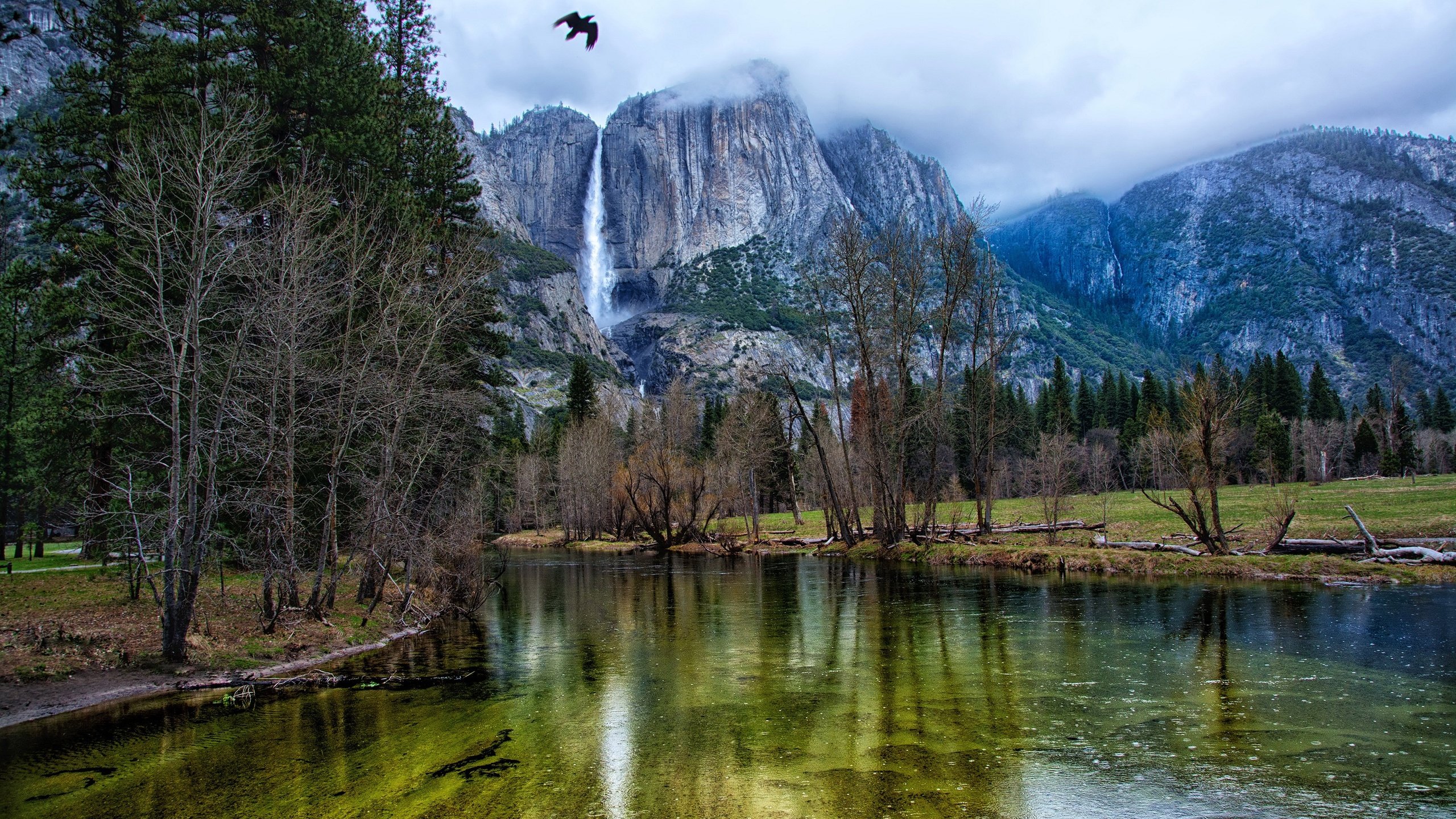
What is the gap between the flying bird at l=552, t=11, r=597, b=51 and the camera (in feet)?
24.9

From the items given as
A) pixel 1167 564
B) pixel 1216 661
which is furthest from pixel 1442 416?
pixel 1216 661

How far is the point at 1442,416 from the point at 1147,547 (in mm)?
96213

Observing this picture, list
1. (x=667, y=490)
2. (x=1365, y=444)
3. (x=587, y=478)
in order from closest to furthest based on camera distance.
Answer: (x=667, y=490), (x=587, y=478), (x=1365, y=444)

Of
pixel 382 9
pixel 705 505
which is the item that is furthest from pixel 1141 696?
pixel 705 505

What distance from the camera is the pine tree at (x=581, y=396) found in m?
75.0

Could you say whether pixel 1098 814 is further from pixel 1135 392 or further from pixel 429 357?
pixel 1135 392

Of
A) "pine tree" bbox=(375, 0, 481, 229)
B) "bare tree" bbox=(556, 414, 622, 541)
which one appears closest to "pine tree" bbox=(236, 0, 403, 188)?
"pine tree" bbox=(375, 0, 481, 229)

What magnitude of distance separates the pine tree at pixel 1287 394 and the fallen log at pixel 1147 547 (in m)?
70.5

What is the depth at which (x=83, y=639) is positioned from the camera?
580 inches

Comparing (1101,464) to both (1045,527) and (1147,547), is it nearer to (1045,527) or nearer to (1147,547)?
(1045,527)

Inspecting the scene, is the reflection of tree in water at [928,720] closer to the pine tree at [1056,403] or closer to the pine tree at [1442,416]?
the pine tree at [1056,403]

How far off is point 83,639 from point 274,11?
804 inches

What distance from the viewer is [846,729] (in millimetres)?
10430

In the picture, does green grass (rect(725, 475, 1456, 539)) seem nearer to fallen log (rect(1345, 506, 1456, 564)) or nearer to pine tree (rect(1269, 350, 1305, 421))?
fallen log (rect(1345, 506, 1456, 564))
